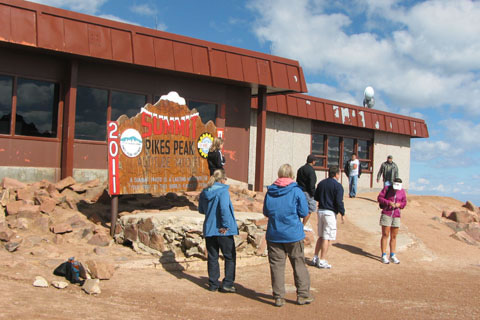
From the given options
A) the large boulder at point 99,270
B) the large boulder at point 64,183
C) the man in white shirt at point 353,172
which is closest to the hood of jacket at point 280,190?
the large boulder at point 99,270

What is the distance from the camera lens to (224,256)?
6.66m

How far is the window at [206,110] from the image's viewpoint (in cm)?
1345

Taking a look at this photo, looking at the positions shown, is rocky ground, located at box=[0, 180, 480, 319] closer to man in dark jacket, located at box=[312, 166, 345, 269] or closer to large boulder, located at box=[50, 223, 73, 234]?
large boulder, located at box=[50, 223, 73, 234]

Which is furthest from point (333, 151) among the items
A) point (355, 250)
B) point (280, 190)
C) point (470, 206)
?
point (280, 190)

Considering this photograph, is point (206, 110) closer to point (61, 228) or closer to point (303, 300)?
point (61, 228)

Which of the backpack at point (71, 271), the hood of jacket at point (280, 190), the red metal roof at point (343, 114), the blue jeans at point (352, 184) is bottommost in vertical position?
the backpack at point (71, 271)

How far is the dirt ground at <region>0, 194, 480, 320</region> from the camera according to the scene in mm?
5477

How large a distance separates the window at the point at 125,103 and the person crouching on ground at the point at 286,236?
282 inches

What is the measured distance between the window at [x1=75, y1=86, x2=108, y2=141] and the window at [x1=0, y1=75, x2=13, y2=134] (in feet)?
4.88

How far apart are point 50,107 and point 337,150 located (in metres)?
12.5

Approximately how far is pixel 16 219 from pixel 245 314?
4978 millimetres

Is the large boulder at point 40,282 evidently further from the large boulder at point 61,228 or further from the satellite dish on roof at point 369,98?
the satellite dish on roof at point 369,98

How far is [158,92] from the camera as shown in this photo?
12.7 m

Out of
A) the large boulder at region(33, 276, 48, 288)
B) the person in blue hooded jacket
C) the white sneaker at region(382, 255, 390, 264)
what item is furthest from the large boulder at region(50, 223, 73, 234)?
the white sneaker at region(382, 255, 390, 264)
